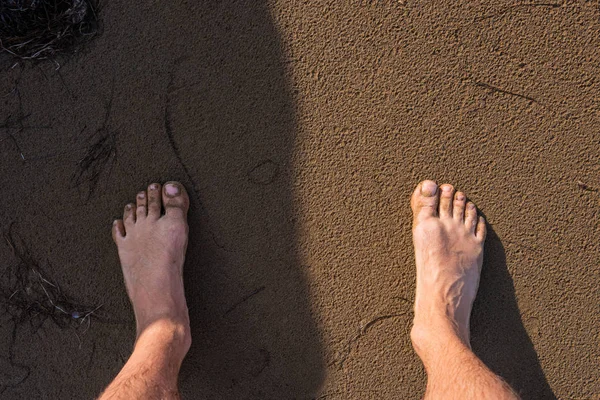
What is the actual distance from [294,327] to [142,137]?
94cm

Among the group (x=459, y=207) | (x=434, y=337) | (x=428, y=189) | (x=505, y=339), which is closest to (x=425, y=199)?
(x=428, y=189)

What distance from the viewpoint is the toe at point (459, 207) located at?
183cm

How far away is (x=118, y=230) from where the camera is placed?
1.86 m

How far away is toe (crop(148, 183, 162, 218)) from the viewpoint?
1.84 meters

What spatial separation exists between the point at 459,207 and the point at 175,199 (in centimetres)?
109

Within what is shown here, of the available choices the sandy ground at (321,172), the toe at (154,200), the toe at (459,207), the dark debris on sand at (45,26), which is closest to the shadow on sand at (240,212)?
the sandy ground at (321,172)

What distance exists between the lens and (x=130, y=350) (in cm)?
190

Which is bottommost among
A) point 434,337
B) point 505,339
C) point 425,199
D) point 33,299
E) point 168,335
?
point 505,339

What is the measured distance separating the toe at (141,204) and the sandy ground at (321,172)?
46 millimetres

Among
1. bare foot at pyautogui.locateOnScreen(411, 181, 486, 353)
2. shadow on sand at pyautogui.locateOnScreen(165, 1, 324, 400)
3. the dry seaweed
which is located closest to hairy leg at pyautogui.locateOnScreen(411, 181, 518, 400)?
bare foot at pyautogui.locateOnScreen(411, 181, 486, 353)

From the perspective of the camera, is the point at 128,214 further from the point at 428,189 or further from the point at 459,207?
the point at 459,207

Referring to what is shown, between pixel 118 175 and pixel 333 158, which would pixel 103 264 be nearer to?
pixel 118 175

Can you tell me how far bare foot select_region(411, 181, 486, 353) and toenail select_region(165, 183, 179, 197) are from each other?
0.91m

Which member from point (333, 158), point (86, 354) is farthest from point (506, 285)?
point (86, 354)
